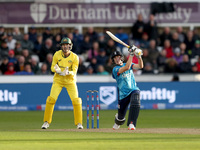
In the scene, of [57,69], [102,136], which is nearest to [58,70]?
[57,69]

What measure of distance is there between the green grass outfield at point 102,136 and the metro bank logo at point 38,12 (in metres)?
8.00

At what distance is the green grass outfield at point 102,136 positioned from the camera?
10.1 m

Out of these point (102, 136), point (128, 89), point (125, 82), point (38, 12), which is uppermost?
point (38, 12)

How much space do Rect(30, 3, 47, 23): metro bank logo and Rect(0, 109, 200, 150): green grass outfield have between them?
8003mm

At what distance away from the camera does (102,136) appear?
11.8 meters

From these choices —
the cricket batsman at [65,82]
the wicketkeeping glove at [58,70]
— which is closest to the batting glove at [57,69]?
the wicketkeeping glove at [58,70]

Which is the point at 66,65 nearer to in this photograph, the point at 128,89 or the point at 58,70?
the point at 58,70

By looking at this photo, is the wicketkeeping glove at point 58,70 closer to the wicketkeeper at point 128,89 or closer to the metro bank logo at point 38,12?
the wicketkeeper at point 128,89

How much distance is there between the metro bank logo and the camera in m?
24.9

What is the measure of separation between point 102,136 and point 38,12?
14.0 m

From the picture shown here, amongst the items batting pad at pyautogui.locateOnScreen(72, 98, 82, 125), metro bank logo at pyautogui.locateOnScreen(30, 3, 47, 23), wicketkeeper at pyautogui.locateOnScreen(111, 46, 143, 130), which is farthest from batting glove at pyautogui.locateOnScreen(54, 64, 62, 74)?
metro bank logo at pyautogui.locateOnScreen(30, 3, 47, 23)

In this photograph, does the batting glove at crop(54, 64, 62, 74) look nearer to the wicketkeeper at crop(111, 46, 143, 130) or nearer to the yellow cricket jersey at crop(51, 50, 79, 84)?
the yellow cricket jersey at crop(51, 50, 79, 84)

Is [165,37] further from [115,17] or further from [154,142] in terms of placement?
[154,142]

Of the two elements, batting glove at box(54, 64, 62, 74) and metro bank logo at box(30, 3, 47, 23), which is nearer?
batting glove at box(54, 64, 62, 74)
